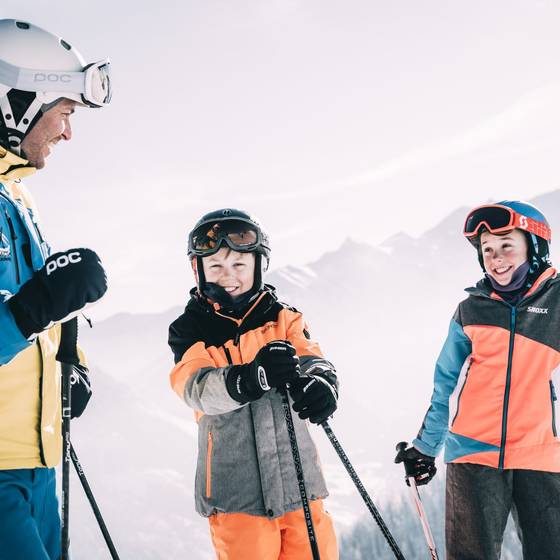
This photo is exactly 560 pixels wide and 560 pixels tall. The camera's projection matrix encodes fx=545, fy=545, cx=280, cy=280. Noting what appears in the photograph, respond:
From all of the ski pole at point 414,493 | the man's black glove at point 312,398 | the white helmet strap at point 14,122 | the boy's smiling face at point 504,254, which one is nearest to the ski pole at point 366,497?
the man's black glove at point 312,398

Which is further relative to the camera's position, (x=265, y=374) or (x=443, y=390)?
(x=443, y=390)

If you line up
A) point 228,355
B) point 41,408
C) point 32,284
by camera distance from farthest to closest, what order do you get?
point 228,355 < point 41,408 < point 32,284

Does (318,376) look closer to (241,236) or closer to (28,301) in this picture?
(241,236)

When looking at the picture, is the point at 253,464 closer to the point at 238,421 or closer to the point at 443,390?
the point at 238,421

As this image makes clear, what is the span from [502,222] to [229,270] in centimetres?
215

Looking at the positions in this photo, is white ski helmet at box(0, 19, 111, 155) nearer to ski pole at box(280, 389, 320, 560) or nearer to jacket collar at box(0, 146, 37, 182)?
jacket collar at box(0, 146, 37, 182)

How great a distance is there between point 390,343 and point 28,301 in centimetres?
17023

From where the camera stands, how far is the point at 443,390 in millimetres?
4258

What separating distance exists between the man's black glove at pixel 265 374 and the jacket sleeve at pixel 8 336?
1.26 m

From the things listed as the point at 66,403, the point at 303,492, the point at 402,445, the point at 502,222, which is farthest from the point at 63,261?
the point at 502,222

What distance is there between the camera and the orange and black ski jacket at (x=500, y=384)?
12.4 feet

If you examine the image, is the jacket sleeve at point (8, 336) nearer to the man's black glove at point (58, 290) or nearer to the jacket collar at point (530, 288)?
the man's black glove at point (58, 290)

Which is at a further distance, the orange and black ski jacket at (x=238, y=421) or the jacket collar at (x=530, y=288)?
the jacket collar at (x=530, y=288)

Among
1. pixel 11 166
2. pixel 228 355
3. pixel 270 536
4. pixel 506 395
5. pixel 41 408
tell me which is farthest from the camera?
pixel 506 395
